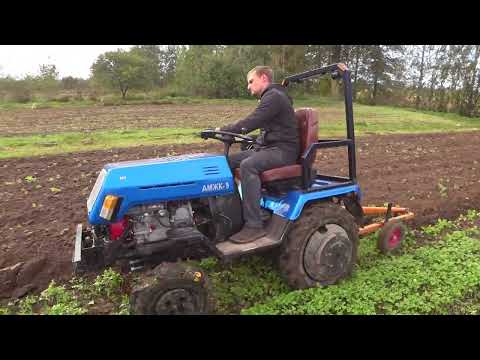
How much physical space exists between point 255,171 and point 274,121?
548 mm

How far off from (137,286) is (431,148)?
418 inches

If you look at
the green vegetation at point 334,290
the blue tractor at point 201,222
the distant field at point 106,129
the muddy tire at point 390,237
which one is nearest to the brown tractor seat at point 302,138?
the blue tractor at point 201,222

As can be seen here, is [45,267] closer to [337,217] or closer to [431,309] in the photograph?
[337,217]

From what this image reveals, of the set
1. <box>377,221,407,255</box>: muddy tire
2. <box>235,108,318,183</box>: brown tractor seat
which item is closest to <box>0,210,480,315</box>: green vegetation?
<box>377,221,407,255</box>: muddy tire

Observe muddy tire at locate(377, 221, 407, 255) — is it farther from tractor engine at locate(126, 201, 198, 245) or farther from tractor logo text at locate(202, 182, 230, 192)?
tractor engine at locate(126, 201, 198, 245)

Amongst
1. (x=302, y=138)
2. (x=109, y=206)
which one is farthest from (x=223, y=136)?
(x=109, y=206)

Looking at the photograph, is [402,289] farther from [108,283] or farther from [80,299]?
[80,299]

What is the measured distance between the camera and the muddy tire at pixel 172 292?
300cm

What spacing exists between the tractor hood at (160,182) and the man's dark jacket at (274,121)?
1.45 feet

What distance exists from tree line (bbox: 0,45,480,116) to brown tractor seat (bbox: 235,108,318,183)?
2593cm

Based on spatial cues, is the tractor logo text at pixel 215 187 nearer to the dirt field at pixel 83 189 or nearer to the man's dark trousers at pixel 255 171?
the man's dark trousers at pixel 255 171

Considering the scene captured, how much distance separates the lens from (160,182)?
10.9 feet

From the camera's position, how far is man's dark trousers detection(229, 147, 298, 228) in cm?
364

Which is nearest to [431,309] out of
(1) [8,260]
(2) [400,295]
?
(2) [400,295]
